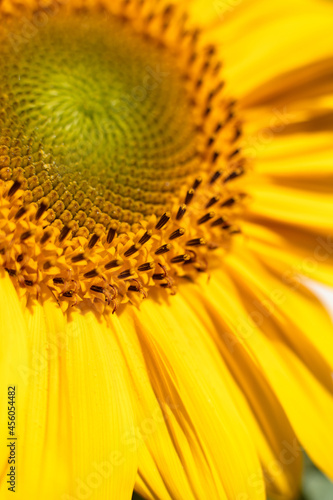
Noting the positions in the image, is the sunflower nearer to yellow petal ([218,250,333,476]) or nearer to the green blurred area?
yellow petal ([218,250,333,476])

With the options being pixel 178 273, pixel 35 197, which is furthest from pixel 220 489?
pixel 35 197

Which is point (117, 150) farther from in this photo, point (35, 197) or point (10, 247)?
point (10, 247)

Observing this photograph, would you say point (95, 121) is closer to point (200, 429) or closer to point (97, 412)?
point (97, 412)

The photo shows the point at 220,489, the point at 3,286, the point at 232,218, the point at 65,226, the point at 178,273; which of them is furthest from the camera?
the point at 232,218

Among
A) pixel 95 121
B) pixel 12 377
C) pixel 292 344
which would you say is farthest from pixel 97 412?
pixel 95 121

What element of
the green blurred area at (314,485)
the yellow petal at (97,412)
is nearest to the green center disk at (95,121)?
the yellow petal at (97,412)

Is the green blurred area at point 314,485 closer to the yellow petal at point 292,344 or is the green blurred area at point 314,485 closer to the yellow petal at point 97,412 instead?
the yellow petal at point 292,344
